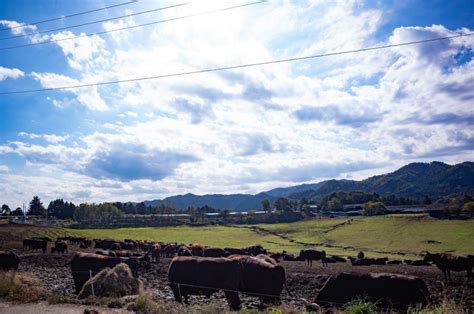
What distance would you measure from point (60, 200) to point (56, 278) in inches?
6419

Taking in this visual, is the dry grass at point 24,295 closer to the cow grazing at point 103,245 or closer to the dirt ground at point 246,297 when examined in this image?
the dirt ground at point 246,297

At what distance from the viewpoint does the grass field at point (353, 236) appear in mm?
68938

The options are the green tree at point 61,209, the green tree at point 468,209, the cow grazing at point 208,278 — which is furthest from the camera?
the green tree at point 61,209

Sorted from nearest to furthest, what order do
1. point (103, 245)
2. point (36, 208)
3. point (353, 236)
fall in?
point (103, 245), point (353, 236), point (36, 208)

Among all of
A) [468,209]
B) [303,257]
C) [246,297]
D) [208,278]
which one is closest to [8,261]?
[246,297]

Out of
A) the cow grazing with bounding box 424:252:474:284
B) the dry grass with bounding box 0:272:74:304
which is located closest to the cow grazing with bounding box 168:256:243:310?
the dry grass with bounding box 0:272:74:304

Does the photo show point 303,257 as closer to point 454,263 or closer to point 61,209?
point 454,263

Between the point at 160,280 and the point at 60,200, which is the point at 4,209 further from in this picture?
the point at 160,280

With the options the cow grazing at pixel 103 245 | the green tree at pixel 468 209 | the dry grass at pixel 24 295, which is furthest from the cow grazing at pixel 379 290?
the green tree at pixel 468 209

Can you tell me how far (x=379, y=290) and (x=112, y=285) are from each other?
10013 millimetres

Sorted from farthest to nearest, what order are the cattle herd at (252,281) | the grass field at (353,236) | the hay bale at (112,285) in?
the grass field at (353,236)
the hay bale at (112,285)
the cattle herd at (252,281)

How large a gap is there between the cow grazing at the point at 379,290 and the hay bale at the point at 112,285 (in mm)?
7573

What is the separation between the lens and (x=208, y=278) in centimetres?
1597

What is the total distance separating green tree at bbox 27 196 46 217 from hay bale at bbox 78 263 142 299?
15802 cm
